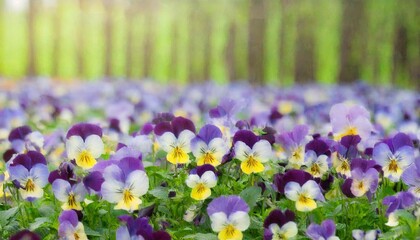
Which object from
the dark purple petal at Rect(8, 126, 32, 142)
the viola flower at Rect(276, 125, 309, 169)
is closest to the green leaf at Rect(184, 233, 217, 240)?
the viola flower at Rect(276, 125, 309, 169)

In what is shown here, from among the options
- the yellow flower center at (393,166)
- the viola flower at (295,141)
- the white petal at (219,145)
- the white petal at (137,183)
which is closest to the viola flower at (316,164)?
the viola flower at (295,141)

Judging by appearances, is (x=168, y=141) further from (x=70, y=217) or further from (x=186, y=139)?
(x=70, y=217)

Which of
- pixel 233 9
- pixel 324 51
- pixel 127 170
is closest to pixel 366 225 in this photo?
pixel 127 170

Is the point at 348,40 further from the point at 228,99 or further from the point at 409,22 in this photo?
the point at 228,99

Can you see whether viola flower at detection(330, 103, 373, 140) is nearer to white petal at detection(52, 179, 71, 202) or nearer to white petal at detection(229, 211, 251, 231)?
white petal at detection(229, 211, 251, 231)

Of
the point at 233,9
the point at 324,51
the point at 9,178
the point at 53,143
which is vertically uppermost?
the point at 9,178

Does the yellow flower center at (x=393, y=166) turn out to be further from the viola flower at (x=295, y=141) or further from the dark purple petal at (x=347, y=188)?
the viola flower at (x=295, y=141)

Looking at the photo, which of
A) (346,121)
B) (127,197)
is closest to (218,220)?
(127,197)
